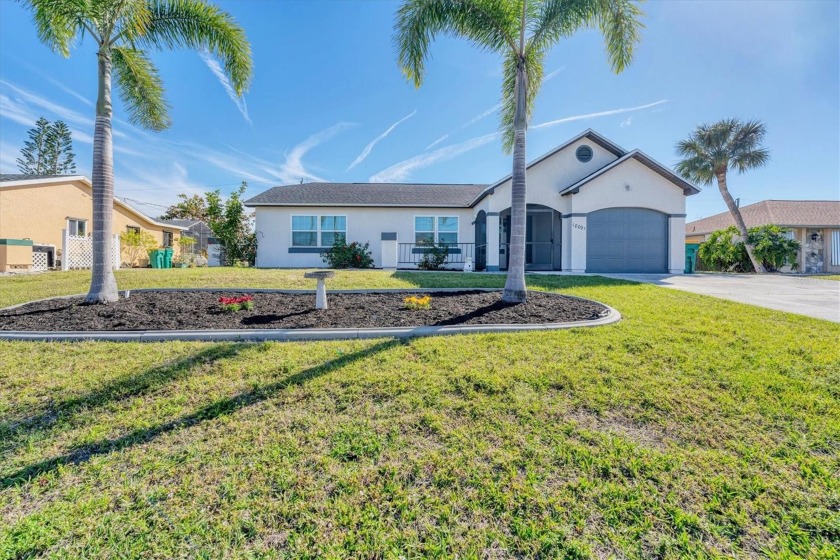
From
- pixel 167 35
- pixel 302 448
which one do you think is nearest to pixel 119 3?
pixel 167 35

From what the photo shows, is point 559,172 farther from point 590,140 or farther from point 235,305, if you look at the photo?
point 235,305

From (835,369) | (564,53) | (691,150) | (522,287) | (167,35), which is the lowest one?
(835,369)

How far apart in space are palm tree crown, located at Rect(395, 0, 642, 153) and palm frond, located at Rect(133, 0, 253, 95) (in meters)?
3.52

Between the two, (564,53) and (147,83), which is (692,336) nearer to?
(564,53)

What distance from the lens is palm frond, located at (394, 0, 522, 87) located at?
23.0 ft

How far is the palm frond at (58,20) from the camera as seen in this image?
580 centimetres

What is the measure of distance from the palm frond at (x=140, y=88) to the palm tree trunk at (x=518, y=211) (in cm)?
851

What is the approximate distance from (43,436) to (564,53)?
445 inches

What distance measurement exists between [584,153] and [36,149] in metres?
54.1

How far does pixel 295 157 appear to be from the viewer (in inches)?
1004

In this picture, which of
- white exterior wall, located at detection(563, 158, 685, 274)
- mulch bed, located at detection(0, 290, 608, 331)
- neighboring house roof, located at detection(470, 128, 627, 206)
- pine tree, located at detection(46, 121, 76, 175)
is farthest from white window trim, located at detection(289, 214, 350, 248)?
pine tree, located at detection(46, 121, 76, 175)

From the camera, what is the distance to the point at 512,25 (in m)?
7.21

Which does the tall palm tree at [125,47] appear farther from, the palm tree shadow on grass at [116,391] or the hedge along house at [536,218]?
the hedge along house at [536,218]

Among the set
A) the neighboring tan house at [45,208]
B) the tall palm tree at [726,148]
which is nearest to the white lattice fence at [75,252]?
the neighboring tan house at [45,208]
